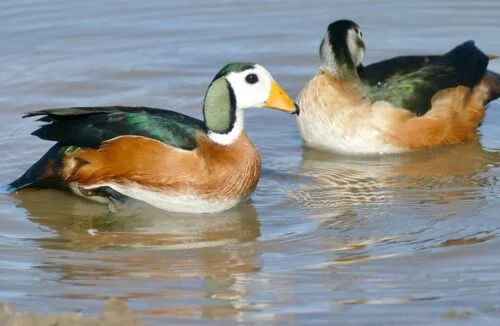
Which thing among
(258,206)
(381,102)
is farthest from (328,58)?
(258,206)

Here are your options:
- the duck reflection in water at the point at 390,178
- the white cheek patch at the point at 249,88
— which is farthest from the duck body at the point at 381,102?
the white cheek patch at the point at 249,88

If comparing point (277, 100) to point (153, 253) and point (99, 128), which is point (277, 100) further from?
point (153, 253)

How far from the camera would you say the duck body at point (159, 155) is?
9.43 m

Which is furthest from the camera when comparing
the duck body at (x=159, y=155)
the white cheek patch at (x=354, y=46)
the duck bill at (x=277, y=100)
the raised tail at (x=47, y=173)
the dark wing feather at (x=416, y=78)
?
the white cheek patch at (x=354, y=46)

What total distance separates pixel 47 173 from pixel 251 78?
71.4 inches

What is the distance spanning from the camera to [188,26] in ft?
49.4

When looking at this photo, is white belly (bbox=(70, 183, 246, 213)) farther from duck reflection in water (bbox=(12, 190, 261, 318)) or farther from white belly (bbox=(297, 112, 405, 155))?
white belly (bbox=(297, 112, 405, 155))

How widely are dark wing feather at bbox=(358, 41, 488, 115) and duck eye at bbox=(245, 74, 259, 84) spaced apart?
2238 mm

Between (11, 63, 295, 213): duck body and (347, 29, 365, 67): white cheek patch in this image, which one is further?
(347, 29, 365, 67): white cheek patch

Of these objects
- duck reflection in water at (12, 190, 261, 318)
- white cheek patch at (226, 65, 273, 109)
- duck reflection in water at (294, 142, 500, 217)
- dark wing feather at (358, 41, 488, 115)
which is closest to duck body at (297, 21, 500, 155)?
dark wing feather at (358, 41, 488, 115)

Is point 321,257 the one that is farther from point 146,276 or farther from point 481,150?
point 481,150

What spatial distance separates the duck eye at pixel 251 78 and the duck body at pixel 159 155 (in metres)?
0.17

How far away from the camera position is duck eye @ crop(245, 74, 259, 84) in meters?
9.57

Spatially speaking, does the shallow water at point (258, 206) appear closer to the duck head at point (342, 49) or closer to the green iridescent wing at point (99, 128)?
the green iridescent wing at point (99, 128)
